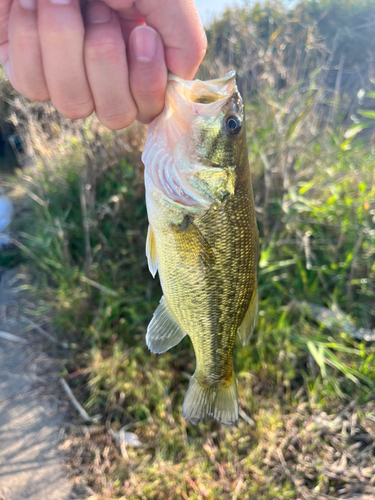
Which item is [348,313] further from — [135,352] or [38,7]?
[38,7]

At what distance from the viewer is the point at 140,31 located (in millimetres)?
980

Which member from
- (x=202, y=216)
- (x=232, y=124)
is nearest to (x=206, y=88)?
(x=232, y=124)

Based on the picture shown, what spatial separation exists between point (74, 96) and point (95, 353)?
7.75 ft

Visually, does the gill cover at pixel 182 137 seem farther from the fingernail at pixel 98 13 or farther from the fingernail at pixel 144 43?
the fingernail at pixel 98 13

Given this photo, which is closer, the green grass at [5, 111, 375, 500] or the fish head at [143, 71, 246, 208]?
the fish head at [143, 71, 246, 208]

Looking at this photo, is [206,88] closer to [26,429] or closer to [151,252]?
[151,252]

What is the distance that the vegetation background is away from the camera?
238cm

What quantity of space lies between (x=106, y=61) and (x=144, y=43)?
14cm

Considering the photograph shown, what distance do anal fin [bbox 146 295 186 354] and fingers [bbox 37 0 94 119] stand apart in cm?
91

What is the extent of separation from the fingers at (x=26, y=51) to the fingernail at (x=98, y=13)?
6.6 inches

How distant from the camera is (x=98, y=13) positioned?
0.99 m

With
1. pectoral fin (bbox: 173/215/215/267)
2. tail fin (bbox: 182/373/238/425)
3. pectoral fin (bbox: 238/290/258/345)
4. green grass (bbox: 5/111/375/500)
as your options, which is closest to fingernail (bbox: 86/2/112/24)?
pectoral fin (bbox: 173/215/215/267)

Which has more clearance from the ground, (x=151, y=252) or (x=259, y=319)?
(x=151, y=252)

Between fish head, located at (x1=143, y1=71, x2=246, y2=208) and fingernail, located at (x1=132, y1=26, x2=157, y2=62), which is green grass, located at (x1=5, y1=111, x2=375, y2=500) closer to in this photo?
fish head, located at (x1=143, y1=71, x2=246, y2=208)
